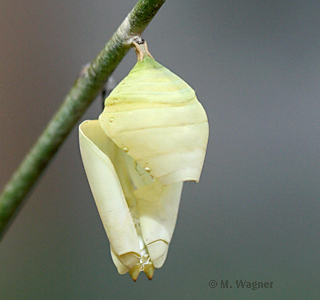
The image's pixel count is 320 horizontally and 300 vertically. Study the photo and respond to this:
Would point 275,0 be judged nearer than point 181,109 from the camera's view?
No

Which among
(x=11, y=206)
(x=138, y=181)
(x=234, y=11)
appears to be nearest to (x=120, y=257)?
(x=138, y=181)

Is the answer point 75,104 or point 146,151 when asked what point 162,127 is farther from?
point 75,104

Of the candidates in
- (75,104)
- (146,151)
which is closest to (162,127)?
(146,151)

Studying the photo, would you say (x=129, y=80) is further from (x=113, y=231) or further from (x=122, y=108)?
(x=113, y=231)
